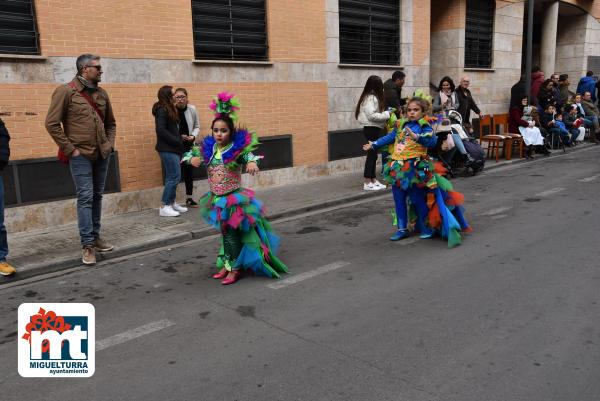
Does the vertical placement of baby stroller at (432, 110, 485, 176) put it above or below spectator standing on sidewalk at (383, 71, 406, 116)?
below

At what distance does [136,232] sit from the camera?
723 cm

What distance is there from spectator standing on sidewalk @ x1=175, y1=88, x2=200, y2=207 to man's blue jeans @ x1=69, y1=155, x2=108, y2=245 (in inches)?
89.7

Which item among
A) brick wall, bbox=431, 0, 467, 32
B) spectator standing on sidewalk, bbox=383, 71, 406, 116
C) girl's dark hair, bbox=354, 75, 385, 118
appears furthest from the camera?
brick wall, bbox=431, 0, 467, 32

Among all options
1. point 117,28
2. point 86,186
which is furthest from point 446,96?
point 86,186

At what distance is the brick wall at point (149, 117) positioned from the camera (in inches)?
288

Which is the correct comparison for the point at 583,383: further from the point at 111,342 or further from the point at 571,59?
the point at 571,59

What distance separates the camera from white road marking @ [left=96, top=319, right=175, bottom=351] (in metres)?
3.98

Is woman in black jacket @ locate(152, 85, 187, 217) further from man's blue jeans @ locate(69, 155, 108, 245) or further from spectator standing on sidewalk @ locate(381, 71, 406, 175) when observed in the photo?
spectator standing on sidewalk @ locate(381, 71, 406, 175)

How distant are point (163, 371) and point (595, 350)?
283 cm

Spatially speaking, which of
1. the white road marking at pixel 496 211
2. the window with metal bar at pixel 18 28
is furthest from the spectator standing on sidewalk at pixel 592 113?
the window with metal bar at pixel 18 28

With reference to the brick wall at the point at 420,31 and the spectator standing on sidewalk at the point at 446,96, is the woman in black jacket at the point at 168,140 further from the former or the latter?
the brick wall at the point at 420,31

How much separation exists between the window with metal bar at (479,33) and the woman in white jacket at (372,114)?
7120mm

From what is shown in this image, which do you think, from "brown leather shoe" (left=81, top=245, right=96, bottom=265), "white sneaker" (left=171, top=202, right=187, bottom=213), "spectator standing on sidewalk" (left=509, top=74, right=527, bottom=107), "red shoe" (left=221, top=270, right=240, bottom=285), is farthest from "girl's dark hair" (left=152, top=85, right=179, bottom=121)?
"spectator standing on sidewalk" (left=509, top=74, right=527, bottom=107)

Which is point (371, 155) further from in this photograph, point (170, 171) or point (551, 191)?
point (170, 171)
